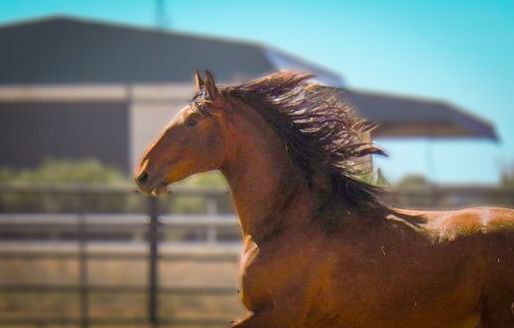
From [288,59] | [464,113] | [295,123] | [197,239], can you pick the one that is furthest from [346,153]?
[288,59]

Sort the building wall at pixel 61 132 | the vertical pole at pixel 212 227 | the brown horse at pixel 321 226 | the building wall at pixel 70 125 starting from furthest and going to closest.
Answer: the building wall at pixel 61 132 → the building wall at pixel 70 125 → the vertical pole at pixel 212 227 → the brown horse at pixel 321 226

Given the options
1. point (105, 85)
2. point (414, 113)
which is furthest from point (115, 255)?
point (105, 85)

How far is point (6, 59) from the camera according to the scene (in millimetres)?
24000

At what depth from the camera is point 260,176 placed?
4348 millimetres

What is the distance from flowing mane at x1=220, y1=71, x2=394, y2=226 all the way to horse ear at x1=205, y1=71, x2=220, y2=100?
0.21 ft

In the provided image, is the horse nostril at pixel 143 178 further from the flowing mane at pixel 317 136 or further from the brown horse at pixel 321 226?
the flowing mane at pixel 317 136

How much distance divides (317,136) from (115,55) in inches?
781

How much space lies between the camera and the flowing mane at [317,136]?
4.36m

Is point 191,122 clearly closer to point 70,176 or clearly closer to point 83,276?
point 83,276

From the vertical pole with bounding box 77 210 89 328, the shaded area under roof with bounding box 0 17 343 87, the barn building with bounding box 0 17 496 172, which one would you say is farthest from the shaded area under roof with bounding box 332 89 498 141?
the vertical pole with bounding box 77 210 89 328

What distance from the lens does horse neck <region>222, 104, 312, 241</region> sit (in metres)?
4.30

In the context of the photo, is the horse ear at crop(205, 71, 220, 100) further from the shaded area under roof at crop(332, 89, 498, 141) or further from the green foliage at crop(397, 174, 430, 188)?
the green foliage at crop(397, 174, 430, 188)

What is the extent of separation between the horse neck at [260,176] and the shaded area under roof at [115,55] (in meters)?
16.5

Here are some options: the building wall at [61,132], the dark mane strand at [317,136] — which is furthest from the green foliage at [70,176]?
the dark mane strand at [317,136]
